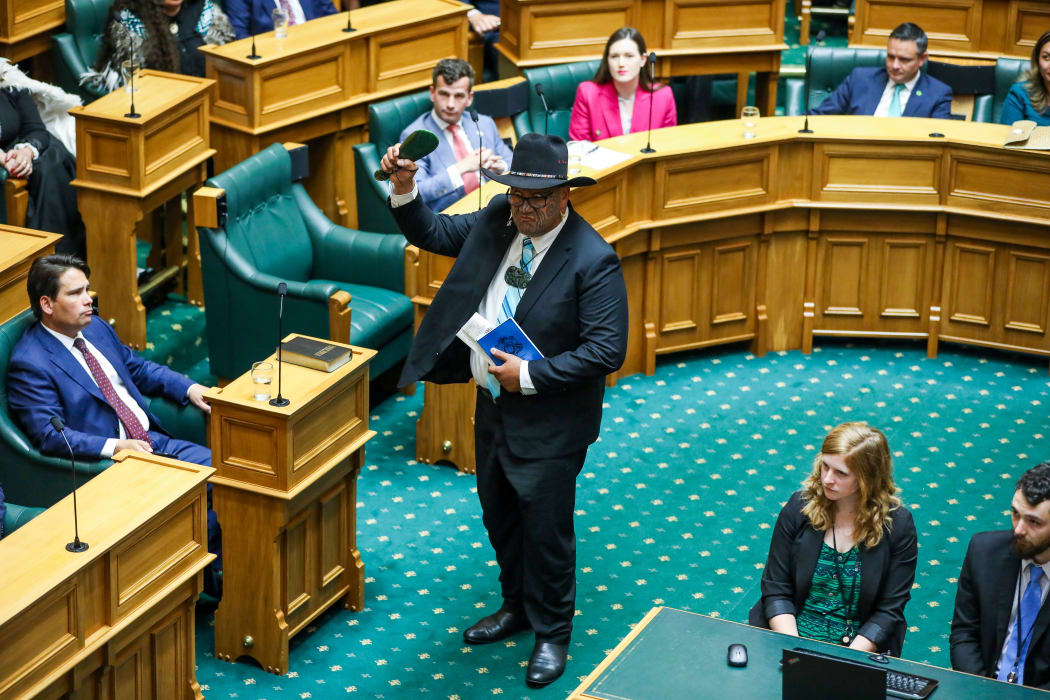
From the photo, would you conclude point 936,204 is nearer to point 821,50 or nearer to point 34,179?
point 821,50

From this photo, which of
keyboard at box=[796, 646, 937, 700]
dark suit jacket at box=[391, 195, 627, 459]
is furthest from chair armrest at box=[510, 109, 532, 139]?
keyboard at box=[796, 646, 937, 700]

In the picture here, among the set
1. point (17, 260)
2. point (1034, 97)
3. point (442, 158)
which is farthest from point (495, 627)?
point (1034, 97)

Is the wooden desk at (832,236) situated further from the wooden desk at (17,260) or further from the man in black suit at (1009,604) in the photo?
the man in black suit at (1009,604)

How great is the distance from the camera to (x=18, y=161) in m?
6.21

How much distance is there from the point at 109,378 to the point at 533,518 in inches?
56.9

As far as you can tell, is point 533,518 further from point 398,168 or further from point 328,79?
point 328,79

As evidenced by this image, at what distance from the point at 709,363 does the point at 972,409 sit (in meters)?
1.15

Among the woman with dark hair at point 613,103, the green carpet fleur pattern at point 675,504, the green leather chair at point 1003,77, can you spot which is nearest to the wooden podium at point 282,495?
the green carpet fleur pattern at point 675,504

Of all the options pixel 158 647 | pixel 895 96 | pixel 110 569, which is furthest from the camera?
pixel 895 96

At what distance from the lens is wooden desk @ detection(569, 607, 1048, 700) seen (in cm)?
345

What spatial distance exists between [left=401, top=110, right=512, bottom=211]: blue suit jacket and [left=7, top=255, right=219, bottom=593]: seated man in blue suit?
172cm

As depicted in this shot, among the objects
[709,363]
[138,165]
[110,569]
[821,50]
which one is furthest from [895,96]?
[110,569]

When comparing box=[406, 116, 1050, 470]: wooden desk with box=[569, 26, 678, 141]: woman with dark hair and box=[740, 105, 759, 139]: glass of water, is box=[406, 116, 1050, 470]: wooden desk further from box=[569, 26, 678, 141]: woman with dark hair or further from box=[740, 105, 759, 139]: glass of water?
box=[569, 26, 678, 141]: woman with dark hair

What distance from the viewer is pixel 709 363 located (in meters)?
6.90
